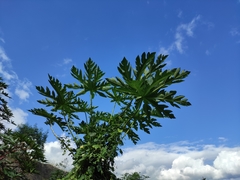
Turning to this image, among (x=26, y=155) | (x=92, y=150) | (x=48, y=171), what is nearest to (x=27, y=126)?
(x=48, y=171)

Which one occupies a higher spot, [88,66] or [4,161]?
[88,66]

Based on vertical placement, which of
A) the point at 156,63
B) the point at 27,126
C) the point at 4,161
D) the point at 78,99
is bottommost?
the point at 4,161

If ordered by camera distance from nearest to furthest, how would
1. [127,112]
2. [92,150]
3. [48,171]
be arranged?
[92,150] → [127,112] → [48,171]

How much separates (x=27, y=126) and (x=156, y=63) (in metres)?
15.9

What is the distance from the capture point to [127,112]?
8.05ft

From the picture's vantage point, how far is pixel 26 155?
9.25 feet

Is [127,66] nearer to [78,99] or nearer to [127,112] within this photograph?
[127,112]

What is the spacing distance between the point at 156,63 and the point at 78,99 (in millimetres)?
979

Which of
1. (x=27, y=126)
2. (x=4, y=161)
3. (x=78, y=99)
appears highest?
(x=27, y=126)

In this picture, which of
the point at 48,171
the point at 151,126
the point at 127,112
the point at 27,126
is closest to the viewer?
the point at 127,112

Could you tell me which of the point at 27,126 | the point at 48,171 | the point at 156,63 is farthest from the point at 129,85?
the point at 27,126

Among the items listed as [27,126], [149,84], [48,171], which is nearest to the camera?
[149,84]

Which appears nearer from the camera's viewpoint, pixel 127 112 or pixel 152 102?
pixel 152 102

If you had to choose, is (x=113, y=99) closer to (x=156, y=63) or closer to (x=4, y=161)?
(x=156, y=63)
